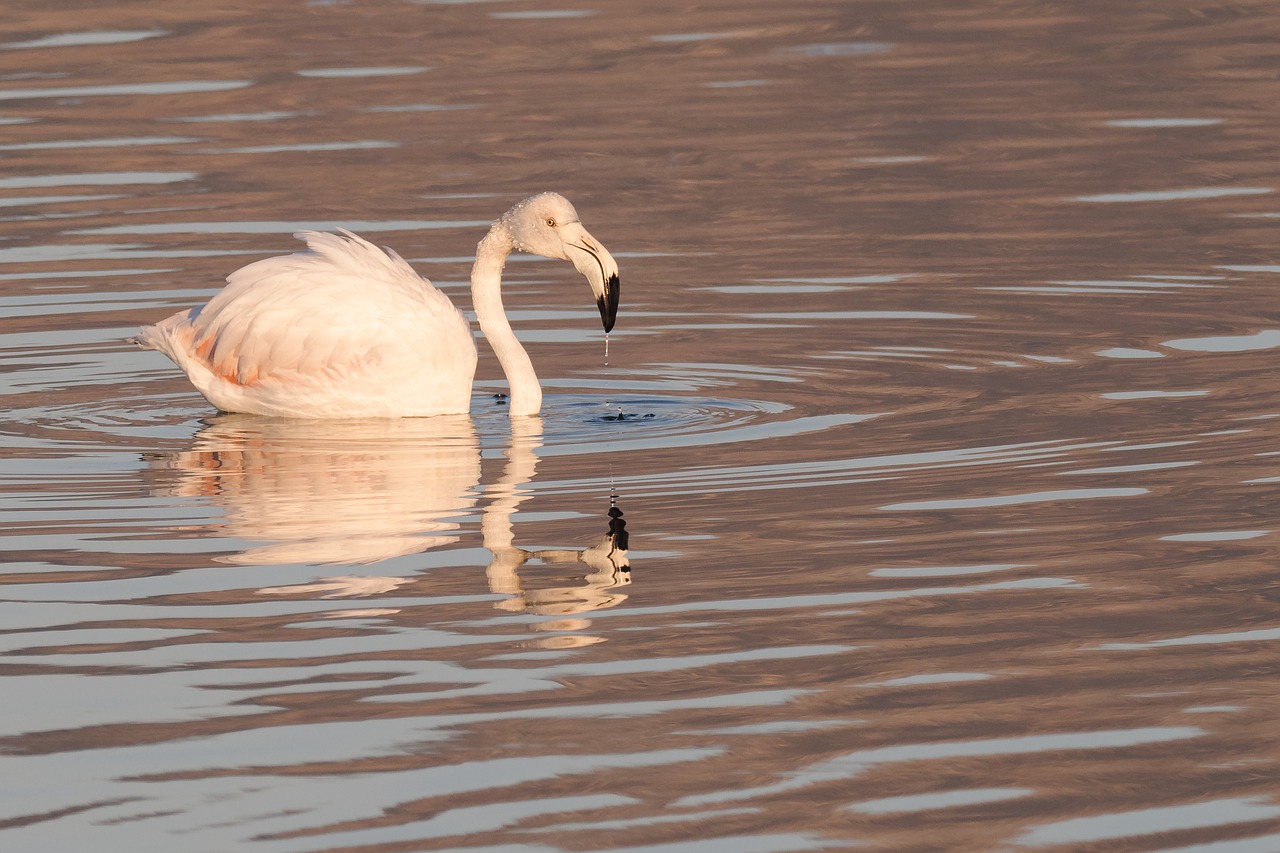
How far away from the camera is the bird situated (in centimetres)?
1149

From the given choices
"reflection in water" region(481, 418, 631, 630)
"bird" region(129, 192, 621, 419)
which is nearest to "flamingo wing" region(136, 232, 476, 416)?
"bird" region(129, 192, 621, 419)

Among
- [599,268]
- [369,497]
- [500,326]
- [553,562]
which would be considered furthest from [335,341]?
[553,562]

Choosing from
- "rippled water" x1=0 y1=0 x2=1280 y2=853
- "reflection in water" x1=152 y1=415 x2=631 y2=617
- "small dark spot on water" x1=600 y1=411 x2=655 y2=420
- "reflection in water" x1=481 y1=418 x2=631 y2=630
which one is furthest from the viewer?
"small dark spot on water" x1=600 y1=411 x2=655 y2=420

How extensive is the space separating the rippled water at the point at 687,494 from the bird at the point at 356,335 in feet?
0.66

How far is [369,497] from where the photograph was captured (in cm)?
968

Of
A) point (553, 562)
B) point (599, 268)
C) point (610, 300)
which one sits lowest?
point (553, 562)

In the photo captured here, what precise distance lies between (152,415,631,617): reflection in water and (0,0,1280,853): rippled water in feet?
0.11

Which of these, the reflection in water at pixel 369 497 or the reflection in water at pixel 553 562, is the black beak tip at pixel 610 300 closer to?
the reflection in water at pixel 369 497

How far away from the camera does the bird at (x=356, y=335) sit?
11492 mm

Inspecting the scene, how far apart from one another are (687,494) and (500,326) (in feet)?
8.90

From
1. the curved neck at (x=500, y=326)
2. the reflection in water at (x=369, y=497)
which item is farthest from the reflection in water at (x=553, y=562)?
the curved neck at (x=500, y=326)

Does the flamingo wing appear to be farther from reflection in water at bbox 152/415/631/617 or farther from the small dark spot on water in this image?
the small dark spot on water

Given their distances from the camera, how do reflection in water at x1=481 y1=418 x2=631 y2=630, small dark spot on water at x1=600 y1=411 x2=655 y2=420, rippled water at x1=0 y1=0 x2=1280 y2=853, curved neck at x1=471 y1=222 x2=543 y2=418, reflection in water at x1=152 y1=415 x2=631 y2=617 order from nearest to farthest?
rippled water at x1=0 y1=0 x2=1280 y2=853 < reflection in water at x1=481 y1=418 x2=631 y2=630 < reflection in water at x1=152 y1=415 x2=631 y2=617 < small dark spot on water at x1=600 y1=411 x2=655 y2=420 < curved neck at x1=471 y1=222 x2=543 y2=418

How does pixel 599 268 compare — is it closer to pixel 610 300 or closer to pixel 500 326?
pixel 610 300
